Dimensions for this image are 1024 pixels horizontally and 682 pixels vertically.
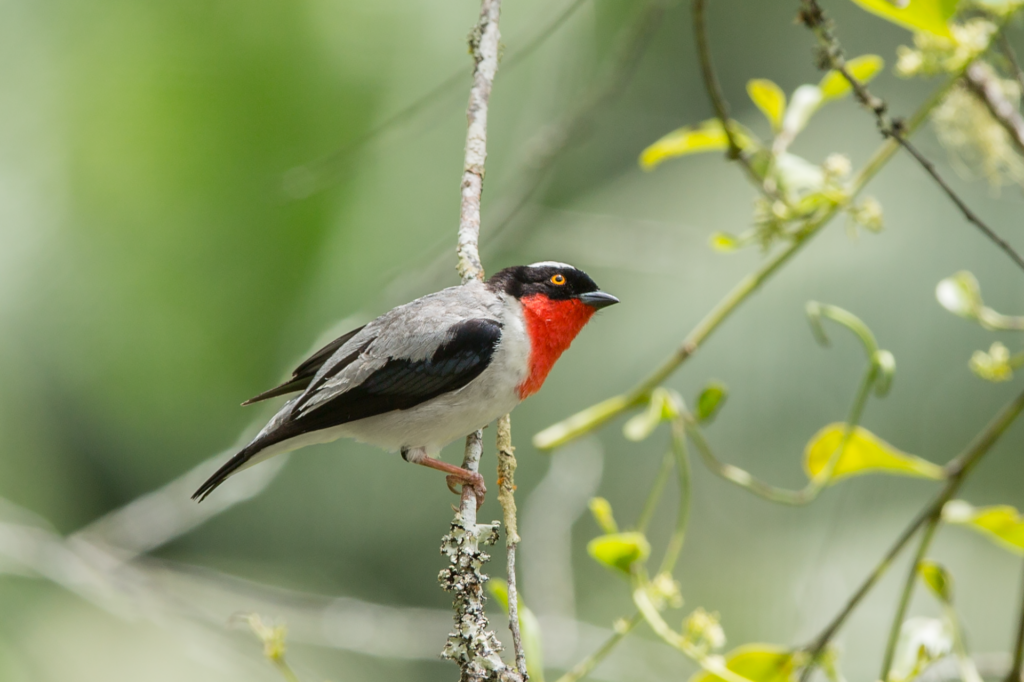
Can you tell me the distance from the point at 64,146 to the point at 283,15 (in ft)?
4.85

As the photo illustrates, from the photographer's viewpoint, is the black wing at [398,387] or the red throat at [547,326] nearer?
the black wing at [398,387]

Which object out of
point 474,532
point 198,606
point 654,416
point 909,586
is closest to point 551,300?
point 654,416

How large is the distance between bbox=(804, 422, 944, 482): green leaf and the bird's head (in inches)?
35.4

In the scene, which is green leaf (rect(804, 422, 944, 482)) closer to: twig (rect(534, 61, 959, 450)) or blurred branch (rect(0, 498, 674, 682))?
twig (rect(534, 61, 959, 450))

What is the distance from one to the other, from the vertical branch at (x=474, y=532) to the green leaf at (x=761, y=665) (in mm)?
603

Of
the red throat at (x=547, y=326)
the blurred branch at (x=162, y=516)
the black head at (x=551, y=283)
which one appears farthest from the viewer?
the blurred branch at (x=162, y=516)

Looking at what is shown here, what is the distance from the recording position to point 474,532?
2.04 meters

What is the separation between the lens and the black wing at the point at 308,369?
276 centimetres

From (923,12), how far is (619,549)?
1.50m

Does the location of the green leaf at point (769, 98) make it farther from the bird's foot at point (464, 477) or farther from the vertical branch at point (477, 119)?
the bird's foot at point (464, 477)

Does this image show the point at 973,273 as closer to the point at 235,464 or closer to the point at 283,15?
the point at 235,464

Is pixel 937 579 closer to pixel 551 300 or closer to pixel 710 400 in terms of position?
pixel 710 400

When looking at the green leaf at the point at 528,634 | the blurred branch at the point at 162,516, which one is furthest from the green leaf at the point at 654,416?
the blurred branch at the point at 162,516

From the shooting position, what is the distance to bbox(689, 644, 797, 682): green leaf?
78.2 inches
